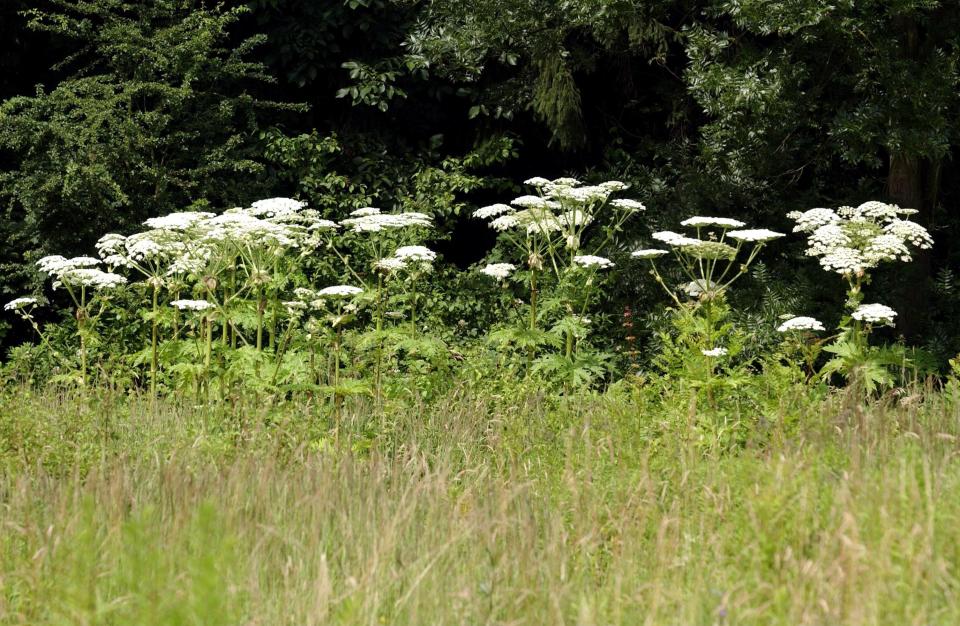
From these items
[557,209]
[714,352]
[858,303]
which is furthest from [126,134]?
[858,303]

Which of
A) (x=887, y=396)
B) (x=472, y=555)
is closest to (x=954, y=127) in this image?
(x=887, y=396)

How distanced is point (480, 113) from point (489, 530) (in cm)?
834

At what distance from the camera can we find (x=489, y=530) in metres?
3.72

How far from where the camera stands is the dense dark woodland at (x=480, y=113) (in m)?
8.01

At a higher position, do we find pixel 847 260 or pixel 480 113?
pixel 480 113

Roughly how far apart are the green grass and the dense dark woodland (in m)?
3.63

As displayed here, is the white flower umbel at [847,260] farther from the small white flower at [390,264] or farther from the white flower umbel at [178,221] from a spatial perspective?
the white flower umbel at [178,221]

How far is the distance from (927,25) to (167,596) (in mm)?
7439

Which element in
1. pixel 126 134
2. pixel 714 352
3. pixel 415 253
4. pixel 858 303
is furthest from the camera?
pixel 126 134

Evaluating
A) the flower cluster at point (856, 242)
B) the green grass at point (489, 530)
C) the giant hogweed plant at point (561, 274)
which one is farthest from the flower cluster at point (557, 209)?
the green grass at point (489, 530)

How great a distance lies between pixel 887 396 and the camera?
5.62 meters

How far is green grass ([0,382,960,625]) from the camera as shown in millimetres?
3047

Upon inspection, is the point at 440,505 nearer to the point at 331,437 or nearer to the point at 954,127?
the point at 331,437

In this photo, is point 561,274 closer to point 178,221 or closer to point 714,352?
point 714,352
